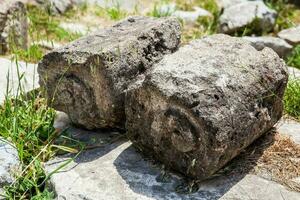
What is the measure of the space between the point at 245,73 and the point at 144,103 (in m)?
0.74

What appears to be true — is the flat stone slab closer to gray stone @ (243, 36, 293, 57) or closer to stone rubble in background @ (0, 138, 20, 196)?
stone rubble in background @ (0, 138, 20, 196)

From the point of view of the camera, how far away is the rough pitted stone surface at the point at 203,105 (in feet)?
12.3

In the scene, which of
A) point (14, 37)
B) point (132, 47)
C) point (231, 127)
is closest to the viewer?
point (231, 127)

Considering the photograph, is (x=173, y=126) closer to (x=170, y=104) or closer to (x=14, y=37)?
(x=170, y=104)

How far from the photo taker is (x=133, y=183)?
403 centimetres

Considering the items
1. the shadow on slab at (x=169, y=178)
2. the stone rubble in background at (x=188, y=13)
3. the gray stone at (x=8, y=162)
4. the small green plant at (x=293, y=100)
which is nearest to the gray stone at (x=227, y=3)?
the stone rubble in background at (x=188, y=13)

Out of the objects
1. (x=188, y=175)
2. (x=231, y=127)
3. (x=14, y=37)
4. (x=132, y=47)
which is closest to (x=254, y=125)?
(x=231, y=127)

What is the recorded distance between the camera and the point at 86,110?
177 inches

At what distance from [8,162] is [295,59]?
408 centimetres

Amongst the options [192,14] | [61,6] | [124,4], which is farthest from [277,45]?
[61,6]

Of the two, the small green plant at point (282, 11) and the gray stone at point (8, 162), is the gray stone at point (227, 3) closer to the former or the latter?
the small green plant at point (282, 11)

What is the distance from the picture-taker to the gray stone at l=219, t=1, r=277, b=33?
8.11 meters

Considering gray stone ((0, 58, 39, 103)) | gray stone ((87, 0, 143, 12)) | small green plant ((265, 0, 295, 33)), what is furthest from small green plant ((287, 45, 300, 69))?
gray stone ((0, 58, 39, 103))

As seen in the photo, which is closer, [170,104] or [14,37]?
[170,104]
